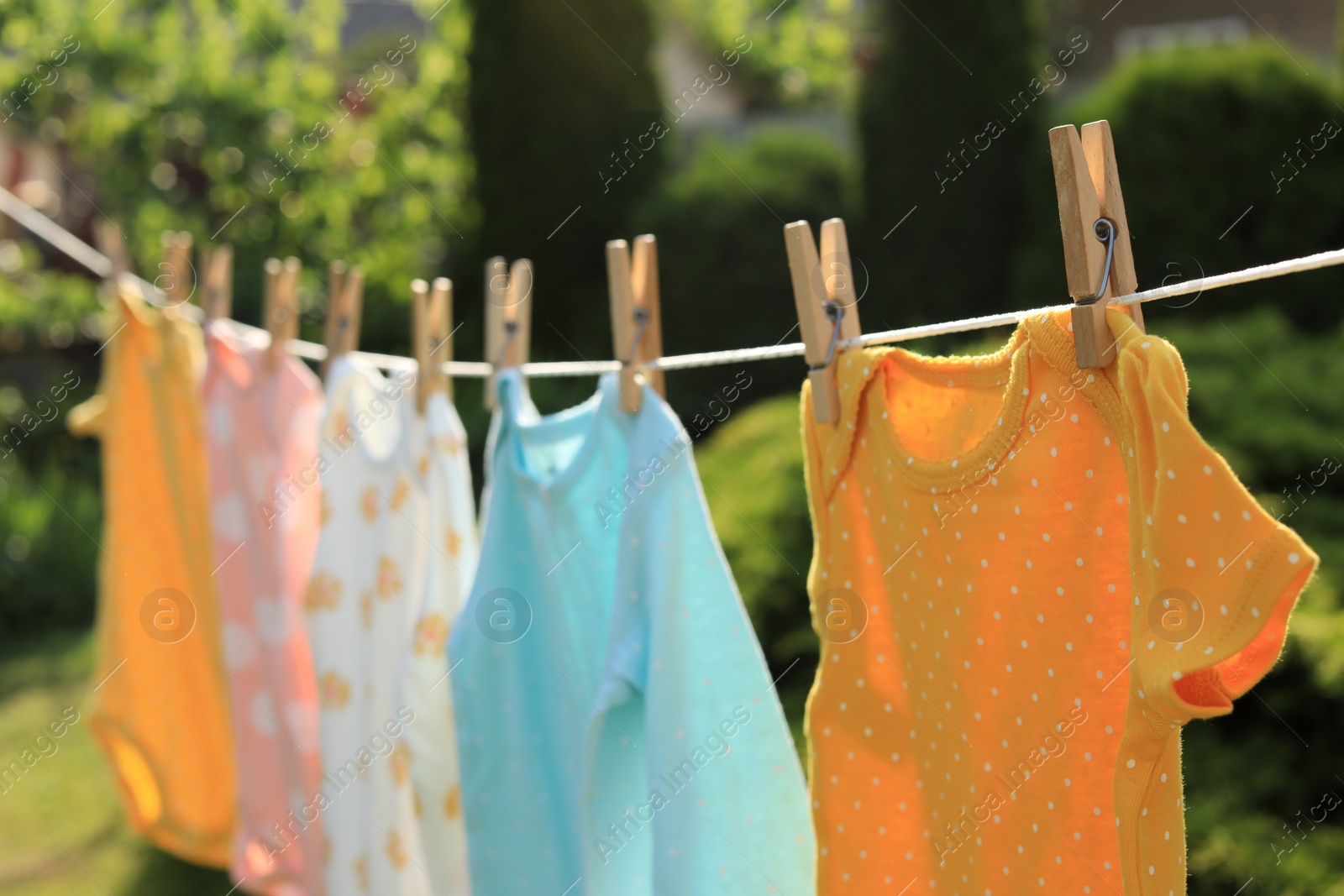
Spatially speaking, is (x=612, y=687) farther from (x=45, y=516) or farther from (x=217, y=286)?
(x=45, y=516)

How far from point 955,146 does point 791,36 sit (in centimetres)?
513

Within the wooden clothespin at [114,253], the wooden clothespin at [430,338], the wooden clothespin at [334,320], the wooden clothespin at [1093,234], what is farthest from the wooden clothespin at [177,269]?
the wooden clothespin at [1093,234]

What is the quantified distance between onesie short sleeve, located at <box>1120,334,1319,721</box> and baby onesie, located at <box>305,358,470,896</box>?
921 millimetres

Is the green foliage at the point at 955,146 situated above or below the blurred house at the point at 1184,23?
below

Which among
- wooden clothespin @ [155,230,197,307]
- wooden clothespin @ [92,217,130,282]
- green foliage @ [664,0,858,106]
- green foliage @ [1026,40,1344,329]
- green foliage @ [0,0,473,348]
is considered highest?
green foliage @ [664,0,858,106]

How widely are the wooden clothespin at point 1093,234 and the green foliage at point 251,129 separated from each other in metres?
4.92

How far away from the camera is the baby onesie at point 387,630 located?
1.49 metres

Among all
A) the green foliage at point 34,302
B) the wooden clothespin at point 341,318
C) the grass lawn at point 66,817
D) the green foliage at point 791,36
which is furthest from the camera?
the green foliage at point 791,36

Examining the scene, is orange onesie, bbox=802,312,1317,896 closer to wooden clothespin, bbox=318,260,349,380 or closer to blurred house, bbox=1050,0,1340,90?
wooden clothespin, bbox=318,260,349,380

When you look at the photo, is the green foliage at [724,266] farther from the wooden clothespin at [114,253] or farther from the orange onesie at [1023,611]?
the orange onesie at [1023,611]

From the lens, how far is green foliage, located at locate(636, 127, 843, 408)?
16.3 ft

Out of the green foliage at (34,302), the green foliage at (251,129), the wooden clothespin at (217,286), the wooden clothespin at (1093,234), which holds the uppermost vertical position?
the green foliage at (251,129)

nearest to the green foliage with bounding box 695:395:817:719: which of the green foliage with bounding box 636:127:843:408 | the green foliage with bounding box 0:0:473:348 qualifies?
the green foliage with bounding box 636:127:843:408

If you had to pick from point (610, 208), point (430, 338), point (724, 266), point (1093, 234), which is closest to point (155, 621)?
point (430, 338)
